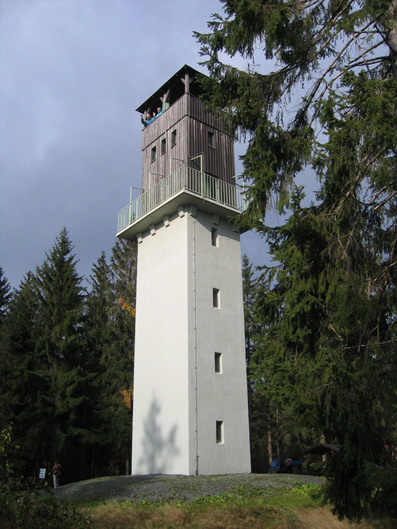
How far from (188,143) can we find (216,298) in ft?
22.7

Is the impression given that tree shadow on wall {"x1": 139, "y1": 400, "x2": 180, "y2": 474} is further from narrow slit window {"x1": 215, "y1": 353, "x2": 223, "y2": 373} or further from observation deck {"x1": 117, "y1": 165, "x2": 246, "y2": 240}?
observation deck {"x1": 117, "y1": 165, "x2": 246, "y2": 240}

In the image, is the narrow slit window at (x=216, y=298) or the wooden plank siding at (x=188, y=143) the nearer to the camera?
the narrow slit window at (x=216, y=298)

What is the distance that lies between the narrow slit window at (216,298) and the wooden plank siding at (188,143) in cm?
536

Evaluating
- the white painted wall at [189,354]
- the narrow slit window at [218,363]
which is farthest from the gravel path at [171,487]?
the narrow slit window at [218,363]

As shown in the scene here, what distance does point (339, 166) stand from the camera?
7660 millimetres

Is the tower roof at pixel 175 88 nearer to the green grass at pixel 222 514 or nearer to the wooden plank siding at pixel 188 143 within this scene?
the wooden plank siding at pixel 188 143

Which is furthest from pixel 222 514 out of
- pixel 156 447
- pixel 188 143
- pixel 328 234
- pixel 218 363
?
pixel 188 143

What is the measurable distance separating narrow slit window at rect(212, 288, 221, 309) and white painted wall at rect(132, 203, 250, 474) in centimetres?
20

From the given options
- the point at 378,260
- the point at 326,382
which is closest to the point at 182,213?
the point at 378,260

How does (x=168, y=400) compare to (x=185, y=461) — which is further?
(x=168, y=400)

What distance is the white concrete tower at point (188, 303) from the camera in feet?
57.6

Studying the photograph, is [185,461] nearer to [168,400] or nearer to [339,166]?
[168,400]

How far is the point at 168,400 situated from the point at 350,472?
39.5ft

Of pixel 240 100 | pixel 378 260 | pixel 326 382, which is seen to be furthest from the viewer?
pixel 240 100
